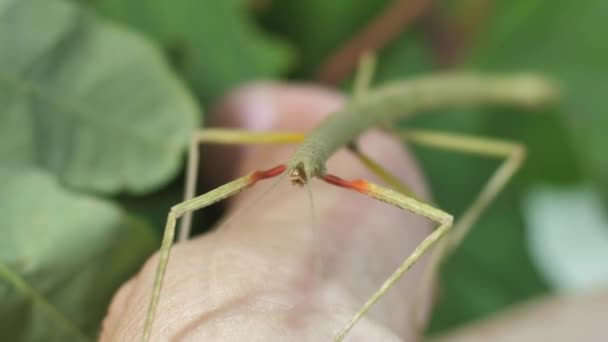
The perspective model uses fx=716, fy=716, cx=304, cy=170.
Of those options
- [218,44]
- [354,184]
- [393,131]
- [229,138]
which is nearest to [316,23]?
[218,44]

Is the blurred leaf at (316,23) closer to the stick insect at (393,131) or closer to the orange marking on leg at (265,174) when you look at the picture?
the stick insect at (393,131)

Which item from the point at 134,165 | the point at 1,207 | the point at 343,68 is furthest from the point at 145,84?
the point at 343,68

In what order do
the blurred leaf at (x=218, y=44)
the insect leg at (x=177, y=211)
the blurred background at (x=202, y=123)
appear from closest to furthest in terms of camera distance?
the insect leg at (x=177, y=211), the blurred background at (x=202, y=123), the blurred leaf at (x=218, y=44)

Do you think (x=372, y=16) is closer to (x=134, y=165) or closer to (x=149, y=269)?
(x=134, y=165)

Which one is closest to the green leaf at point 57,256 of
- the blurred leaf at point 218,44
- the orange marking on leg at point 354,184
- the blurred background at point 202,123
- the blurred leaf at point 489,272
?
Answer: the blurred background at point 202,123

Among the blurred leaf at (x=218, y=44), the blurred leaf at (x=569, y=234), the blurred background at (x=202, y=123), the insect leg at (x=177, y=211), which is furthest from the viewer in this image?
the blurred leaf at (x=569, y=234)

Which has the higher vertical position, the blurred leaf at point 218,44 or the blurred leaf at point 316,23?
the blurred leaf at point 316,23

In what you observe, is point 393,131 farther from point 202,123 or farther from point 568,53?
point 568,53

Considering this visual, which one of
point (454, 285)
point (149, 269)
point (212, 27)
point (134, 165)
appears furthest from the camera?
point (454, 285)
